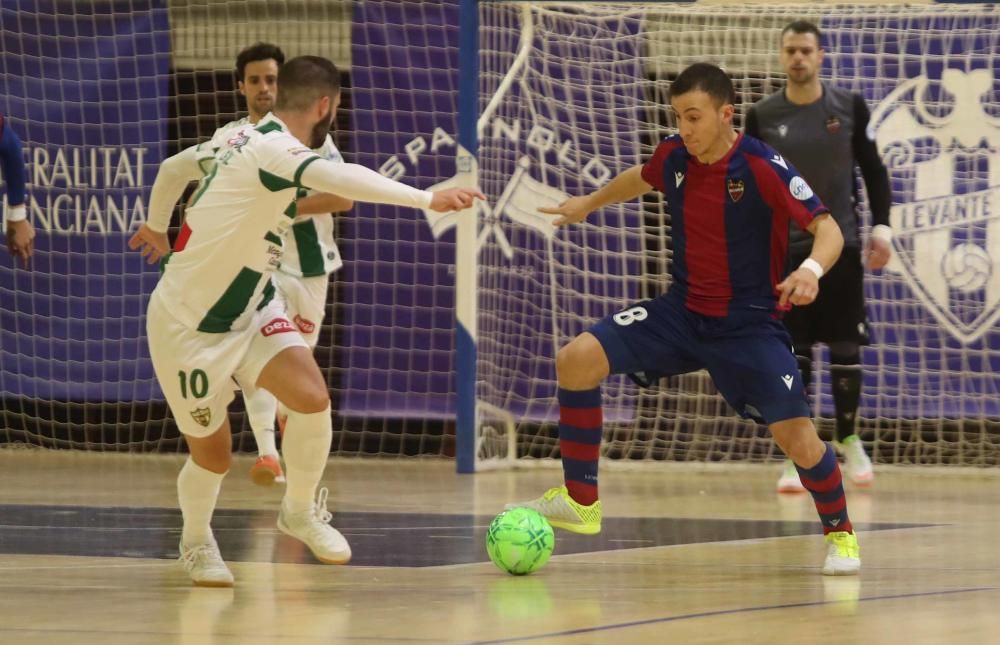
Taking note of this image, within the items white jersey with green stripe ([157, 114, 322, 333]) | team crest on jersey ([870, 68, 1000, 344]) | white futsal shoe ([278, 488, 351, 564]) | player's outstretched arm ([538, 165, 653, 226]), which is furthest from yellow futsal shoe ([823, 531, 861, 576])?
team crest on jersey ([870, 68, 1000, 344])

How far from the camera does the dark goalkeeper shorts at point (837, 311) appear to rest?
7.91m

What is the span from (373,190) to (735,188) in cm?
133

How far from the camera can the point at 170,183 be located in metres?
6.60

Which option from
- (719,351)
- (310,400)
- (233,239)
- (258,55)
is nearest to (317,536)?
(310,400)

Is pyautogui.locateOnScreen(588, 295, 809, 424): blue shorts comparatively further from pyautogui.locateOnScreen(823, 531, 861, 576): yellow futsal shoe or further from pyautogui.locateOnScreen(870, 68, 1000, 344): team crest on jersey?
pyautogui.locateOnScreen(870, 68, 1000, 344): team crest on jersey

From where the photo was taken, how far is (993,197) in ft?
30.4

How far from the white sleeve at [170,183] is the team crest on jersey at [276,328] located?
1517 millimetres

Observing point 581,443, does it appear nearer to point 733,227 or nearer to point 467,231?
point 733,227

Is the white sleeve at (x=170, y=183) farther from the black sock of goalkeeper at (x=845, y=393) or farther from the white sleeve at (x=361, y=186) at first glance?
the black sock of goalkeeper at (x=845, y=393)

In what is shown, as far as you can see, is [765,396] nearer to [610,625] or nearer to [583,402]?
[583,402]

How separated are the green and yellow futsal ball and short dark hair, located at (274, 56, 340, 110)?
139cm

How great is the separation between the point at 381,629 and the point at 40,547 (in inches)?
83.2

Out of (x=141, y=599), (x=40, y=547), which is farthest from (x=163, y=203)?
(x=141, y=599)

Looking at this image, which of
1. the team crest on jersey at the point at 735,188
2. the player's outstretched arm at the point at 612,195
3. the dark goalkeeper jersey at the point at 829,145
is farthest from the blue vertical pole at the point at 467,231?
the team crest on jersey at the point at 735,188
